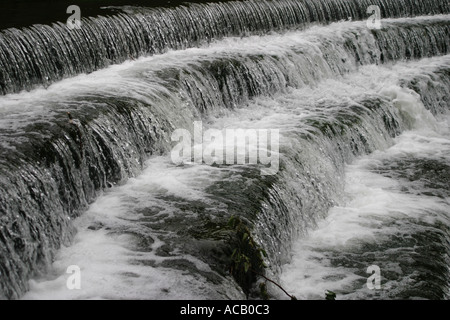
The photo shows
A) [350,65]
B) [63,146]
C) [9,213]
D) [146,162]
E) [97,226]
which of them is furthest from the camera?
[350,65]

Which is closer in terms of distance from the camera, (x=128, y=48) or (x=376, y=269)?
(x=376, y=269)

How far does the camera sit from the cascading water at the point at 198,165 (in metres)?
4.71

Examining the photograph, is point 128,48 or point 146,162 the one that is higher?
point 128,48

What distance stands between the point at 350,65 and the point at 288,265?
7027 millimetres

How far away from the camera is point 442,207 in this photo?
6.74 m

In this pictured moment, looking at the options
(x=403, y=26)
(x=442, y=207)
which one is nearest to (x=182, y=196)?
(x=442, y=207)

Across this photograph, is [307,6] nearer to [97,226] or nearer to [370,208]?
[370,208]
